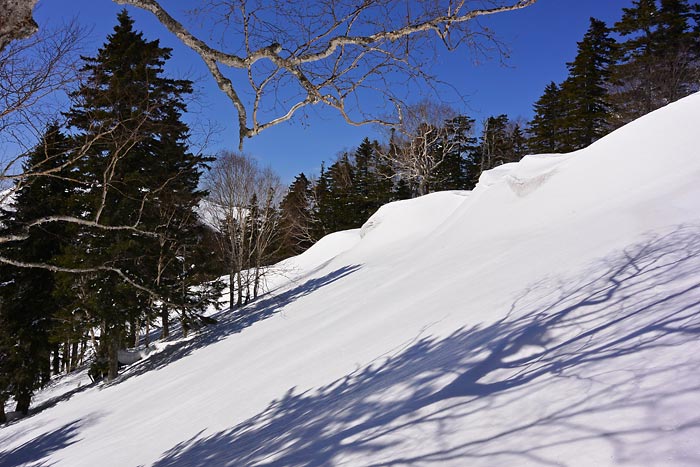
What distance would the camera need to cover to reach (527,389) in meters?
2.30

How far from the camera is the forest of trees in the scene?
5.27 meters

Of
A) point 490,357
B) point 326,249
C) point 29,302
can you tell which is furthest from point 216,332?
point 326,249

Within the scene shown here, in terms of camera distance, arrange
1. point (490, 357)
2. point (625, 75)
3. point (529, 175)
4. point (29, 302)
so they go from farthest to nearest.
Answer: point (625, 75) < point (29, 302) < point (529, 175) < point (490, 357)

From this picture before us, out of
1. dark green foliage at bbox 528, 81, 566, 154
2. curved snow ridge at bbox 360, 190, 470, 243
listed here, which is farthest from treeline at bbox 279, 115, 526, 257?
curved snow ridge at bbox 360, 190, 470, 243

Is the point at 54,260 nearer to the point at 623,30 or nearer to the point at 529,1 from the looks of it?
the point at 529,1

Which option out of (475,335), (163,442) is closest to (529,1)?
(475,335)

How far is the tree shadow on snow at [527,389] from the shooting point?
1.83 meters

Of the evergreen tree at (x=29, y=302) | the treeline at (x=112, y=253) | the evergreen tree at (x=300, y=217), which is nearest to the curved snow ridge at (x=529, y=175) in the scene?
the treeline at (x=112, y=253)

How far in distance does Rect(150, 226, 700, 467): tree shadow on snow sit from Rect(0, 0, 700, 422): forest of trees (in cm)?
217

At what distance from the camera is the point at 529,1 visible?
253 cm

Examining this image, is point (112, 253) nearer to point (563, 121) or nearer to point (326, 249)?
point (326, 249)

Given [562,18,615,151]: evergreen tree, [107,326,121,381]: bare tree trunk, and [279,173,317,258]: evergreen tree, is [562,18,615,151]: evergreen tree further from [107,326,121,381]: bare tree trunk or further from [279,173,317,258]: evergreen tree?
[107,326,121,381]: bare tree trunk

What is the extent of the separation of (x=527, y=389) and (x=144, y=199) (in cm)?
461

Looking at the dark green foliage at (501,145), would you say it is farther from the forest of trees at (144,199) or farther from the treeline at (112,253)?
the treeline at (112,253)
